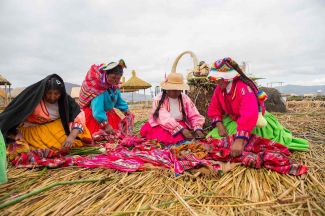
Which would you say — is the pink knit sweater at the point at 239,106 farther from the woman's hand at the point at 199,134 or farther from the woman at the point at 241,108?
the woman's hand at the point at 199,134

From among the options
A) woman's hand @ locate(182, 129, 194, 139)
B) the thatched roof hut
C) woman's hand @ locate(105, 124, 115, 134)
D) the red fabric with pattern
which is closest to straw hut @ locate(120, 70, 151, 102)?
the thatched roof hut

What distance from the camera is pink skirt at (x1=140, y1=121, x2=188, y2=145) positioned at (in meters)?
3.11

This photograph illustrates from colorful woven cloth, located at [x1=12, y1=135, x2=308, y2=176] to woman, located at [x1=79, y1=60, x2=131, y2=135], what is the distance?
→ 0.98m

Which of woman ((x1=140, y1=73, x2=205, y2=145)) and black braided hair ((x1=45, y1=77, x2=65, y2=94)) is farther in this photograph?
woman ((x1=140, y1=73, x2=205, y2=145))

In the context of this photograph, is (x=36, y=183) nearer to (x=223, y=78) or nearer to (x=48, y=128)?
(x=48, y=128)

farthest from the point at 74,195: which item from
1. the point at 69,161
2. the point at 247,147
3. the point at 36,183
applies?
the point at 247,147

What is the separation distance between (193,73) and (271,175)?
2.07 metres

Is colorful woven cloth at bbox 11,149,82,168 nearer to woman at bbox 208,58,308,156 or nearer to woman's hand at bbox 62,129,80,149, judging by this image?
woman's hand at bbox 62,129,80,149

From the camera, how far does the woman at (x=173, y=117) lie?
123 inches

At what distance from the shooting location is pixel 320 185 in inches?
67.6

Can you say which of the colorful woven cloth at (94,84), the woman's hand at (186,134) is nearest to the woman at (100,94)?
the colorful woven cloth at (94,84)

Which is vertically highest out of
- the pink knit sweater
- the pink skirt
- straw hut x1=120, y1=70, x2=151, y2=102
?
straw hut x1=120, y1=70, x2=151, y2=102

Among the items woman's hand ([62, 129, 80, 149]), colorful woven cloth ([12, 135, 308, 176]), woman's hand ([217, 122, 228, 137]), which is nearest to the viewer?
colorful woven cloth ([12, 135, 308, 176])

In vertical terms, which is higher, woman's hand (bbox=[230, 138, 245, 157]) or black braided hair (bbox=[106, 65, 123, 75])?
black braided hair (bbox=[106, 65, 123, 75])
